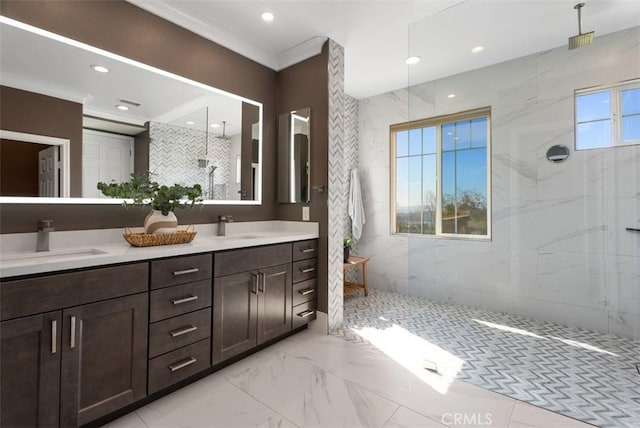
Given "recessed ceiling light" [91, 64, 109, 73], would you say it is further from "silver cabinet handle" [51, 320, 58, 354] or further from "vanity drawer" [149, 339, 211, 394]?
"vanity drawer" [149, 339, 211, 394]

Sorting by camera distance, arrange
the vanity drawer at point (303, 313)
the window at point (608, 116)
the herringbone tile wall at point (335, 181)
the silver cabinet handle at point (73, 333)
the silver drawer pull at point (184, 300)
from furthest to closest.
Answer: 1. the herringbone tile wall at point (335, 181)
2. the vanity drawer at point (303, 313)
3. the window at point (608, 116)
4. the silver drawer pull at point (184, 300)
5. the silver cabinet handle at point (73, 333)

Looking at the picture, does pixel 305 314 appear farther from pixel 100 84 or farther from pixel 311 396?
pixel 100 84

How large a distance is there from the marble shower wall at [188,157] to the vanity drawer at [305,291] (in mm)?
1041

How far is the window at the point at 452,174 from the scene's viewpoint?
2.81m

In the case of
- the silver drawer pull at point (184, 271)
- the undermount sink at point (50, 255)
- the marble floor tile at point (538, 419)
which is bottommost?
the marble floor tile at point (538, 419)

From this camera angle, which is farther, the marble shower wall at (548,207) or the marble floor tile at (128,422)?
the marble shower wall at (548,207)

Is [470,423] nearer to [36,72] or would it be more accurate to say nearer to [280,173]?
[280,173]

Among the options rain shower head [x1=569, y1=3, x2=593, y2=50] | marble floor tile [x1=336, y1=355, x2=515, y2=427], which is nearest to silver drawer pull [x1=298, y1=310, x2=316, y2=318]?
marble floor tile [x1=336, y1=355, x2=515, y2=427]

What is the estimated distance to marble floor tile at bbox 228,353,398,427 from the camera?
59.9 inches

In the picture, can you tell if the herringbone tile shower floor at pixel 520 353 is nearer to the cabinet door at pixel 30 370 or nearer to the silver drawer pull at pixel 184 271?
the silver drawer pull at pixel 184 271

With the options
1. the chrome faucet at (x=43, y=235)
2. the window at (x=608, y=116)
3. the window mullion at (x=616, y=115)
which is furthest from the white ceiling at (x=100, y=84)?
the window mullion at (x=616, y=115)

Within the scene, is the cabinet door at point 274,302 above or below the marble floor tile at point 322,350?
above

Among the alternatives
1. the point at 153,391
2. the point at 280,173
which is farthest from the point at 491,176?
the point at 153,391

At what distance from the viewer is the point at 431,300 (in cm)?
326
